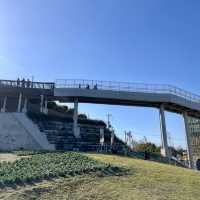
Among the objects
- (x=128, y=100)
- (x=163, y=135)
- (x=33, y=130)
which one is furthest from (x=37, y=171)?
(x=163, y=135)

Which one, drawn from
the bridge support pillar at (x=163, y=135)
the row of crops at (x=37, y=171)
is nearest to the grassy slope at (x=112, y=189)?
the row of crops at (x=37, y=171)

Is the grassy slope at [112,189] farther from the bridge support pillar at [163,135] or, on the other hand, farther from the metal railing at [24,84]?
the metal railing at [24,84]

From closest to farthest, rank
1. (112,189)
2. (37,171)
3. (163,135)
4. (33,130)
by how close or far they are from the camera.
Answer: (112,189) → (37,171) → (33,130) → (163,135)

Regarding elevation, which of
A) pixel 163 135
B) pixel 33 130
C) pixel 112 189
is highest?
pixel 33 130

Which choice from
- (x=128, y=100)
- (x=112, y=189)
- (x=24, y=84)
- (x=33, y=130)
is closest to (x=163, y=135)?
(x=128, y=100)

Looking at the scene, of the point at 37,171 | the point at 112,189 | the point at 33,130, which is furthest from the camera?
the point at 33,130

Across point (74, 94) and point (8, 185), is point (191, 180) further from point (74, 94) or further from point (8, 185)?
point (74, 94)

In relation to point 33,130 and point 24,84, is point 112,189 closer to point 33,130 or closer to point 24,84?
point 33,130

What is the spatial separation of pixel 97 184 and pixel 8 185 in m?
3.38

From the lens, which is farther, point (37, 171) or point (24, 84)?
point (24, 84)

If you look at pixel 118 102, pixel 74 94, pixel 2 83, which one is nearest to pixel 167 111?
pixel 118 102

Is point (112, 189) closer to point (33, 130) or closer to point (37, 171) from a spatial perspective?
point (37, 171)

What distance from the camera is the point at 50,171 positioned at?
13398 millimetres

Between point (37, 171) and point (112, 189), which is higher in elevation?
point (37, 171)
